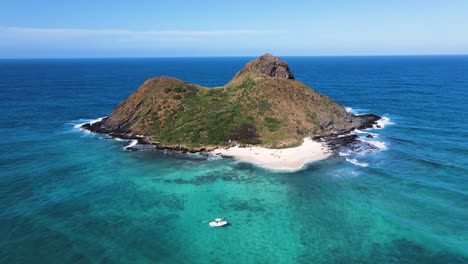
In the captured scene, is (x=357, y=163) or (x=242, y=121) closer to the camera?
(x=357, y=163)

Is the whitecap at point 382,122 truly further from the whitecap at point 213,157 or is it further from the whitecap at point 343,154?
the whitecap at point 213,157

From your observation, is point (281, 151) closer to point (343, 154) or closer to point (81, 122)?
point (343, 154)

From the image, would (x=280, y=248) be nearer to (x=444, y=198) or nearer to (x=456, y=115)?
(x=444, y=198)

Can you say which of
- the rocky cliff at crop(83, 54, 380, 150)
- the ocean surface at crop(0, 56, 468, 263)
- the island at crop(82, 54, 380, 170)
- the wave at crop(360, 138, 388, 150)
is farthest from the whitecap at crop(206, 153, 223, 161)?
the wave at crop(360, 138, 388, 150)

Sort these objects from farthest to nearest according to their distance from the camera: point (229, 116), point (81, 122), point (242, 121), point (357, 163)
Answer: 1. point (81, 122)
2. point (229, 116)
3. point (242, 121)
4. point (357, 163)

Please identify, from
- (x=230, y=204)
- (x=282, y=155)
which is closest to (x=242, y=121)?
(x=282, y=155)

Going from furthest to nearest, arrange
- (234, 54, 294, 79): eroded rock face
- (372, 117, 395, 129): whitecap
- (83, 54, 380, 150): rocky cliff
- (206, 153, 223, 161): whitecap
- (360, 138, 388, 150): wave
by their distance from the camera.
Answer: (234, 54, 294, 79): eroded rock face
(372, 117, 395, 129): whitecap
(83, 54, 380, 150): rocky cliff
(360, 138, 388, 150): wave
(206, 153, 223, 161): whitecap

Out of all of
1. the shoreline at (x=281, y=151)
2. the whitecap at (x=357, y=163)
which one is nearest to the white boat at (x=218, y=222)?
the shoreline at (x=281, y=151)

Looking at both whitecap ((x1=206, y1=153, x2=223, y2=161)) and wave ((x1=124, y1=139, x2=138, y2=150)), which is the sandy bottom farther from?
wave ((x1=124, y1=139, x2=138, y2=150))
